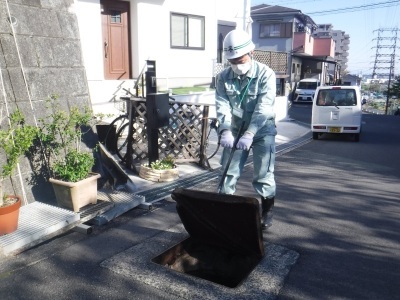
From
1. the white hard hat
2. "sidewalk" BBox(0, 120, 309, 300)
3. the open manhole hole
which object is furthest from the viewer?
the white hard hat

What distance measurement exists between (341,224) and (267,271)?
1541 millimetres

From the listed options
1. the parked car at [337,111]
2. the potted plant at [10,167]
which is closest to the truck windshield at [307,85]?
the parked car at [337,111]

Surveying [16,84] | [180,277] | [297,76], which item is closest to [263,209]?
[180,277]

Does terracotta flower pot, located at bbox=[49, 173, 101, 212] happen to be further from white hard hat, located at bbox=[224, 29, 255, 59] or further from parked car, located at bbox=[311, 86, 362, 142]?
parked car, located at bbox=[311, 86, 362, 142]

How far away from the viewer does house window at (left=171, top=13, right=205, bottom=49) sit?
12.9 meters

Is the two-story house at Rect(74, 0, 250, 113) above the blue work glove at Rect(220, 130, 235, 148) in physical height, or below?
above

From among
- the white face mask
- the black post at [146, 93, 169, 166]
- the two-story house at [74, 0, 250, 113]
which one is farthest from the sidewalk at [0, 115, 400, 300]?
the two-story house at [74, 0, 250, 113]

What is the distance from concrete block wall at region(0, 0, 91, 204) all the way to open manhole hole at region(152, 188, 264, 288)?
190cm

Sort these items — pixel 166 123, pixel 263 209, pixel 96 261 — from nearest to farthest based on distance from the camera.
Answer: pixel 96 261
pixel 263 209
pixel 166 123

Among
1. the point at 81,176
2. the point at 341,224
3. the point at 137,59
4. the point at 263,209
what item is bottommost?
the point at 341,224

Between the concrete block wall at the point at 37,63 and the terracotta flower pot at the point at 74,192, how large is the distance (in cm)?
33

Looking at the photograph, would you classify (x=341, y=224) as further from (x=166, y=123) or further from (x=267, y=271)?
(x=166, y=123)

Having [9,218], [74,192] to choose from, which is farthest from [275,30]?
[9,218]

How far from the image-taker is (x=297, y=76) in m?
32.8
